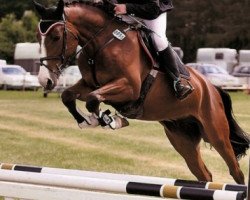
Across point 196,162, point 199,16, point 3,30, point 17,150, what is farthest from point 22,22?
point 196,162

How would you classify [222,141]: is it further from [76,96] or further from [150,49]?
[76,96]

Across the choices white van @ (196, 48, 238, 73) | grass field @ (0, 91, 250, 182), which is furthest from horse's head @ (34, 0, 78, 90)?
white van @ (196, 48, 238, 73)

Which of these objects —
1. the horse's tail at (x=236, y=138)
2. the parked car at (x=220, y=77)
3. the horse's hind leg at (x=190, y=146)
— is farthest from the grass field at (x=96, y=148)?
the parked car at (x=220, y=77)

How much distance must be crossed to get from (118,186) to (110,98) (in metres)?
1.33

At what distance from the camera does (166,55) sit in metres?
6.31

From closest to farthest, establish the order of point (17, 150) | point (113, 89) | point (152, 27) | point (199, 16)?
point (113, 89)
point (152, 27)
point (17, 150)
point (199, 16)

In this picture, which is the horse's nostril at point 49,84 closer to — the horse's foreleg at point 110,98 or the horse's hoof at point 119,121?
the horse's foreleg at point 110,98

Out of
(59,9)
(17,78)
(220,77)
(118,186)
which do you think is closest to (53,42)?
(59,9)

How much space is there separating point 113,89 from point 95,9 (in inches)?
29.9

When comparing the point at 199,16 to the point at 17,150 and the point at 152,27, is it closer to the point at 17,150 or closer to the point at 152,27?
the point at 17,150

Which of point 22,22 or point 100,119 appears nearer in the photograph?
point 100,119

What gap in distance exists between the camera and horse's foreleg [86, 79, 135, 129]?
5668 mm

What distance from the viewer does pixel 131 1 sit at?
240 inches

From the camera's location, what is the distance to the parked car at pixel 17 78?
35569 mm
